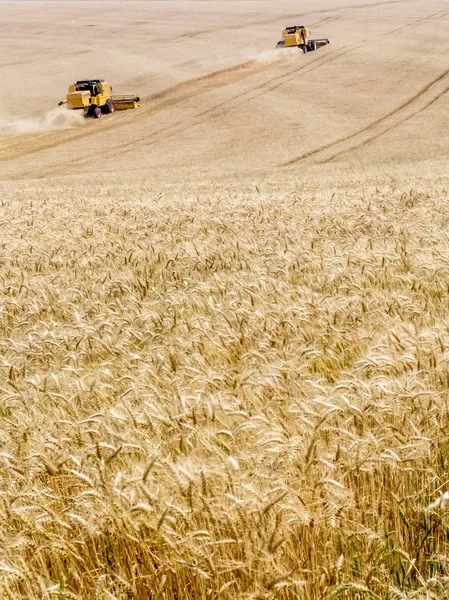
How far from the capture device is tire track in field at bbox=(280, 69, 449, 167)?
32.6m

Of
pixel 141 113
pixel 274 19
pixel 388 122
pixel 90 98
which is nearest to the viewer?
pixel 388 122

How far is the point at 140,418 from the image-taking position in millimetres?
2775

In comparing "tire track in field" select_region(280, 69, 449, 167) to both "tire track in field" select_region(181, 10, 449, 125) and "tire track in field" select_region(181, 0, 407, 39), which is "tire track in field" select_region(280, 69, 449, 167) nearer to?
"tire track in field" select_region(181, 10, 449, 125)

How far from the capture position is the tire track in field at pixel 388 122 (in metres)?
32.6

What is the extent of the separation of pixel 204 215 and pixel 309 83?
42.8m

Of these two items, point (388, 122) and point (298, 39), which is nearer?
point (388, 122)

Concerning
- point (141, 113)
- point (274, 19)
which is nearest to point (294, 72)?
point (141, 113)

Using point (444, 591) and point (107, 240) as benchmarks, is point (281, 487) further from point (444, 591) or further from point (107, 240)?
point (107, 240)

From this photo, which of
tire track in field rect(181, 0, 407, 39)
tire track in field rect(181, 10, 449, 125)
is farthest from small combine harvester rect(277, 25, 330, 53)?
tire track in field rect(181, 0, 407, 39)

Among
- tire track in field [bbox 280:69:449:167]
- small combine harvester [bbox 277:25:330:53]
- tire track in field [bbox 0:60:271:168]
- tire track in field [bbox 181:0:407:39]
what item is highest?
tire track in field [bbox 181:0:407:39]

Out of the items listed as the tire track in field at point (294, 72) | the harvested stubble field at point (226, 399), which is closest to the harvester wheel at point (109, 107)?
the tire track in field at point (294, 72)

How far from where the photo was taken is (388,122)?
126 feet

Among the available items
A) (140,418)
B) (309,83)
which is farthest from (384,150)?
(140,418)

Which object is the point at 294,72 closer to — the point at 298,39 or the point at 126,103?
the point at 298,39
